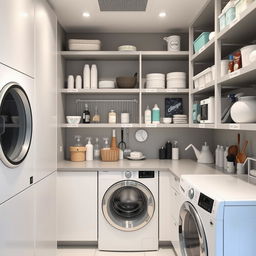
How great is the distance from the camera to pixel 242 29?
2100mm

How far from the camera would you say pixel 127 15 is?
3.04 m

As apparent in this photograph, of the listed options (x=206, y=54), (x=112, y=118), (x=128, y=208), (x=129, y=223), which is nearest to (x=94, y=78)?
(x=112, y=118)

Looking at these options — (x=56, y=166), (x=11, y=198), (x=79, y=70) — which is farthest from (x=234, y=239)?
(x=79, y=70)

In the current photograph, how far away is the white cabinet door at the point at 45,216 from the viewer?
7.64ft

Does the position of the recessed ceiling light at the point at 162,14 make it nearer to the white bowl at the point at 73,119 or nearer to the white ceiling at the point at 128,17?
the white ceiling at the point at 128,17

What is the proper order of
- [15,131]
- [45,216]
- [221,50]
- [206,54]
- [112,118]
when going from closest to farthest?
[15,131], [45,216], [221,50], [206,54], [112,118]

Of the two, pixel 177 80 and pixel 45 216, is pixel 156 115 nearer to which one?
pixel 177 80

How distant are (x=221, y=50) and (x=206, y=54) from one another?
244mm

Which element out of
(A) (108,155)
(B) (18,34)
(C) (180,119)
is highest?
(B) (18,34)

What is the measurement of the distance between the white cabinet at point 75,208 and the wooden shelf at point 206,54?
1854 mm

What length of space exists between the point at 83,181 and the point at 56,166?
0.34 meters

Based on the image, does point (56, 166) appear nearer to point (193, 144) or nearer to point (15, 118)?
point (15, 118)

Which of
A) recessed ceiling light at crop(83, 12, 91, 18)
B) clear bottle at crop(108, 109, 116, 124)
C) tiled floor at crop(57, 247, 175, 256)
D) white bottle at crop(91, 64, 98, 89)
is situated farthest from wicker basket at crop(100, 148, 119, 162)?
recessed ceiling light at crop(83, 12, 91, 18)

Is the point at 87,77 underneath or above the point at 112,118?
above
